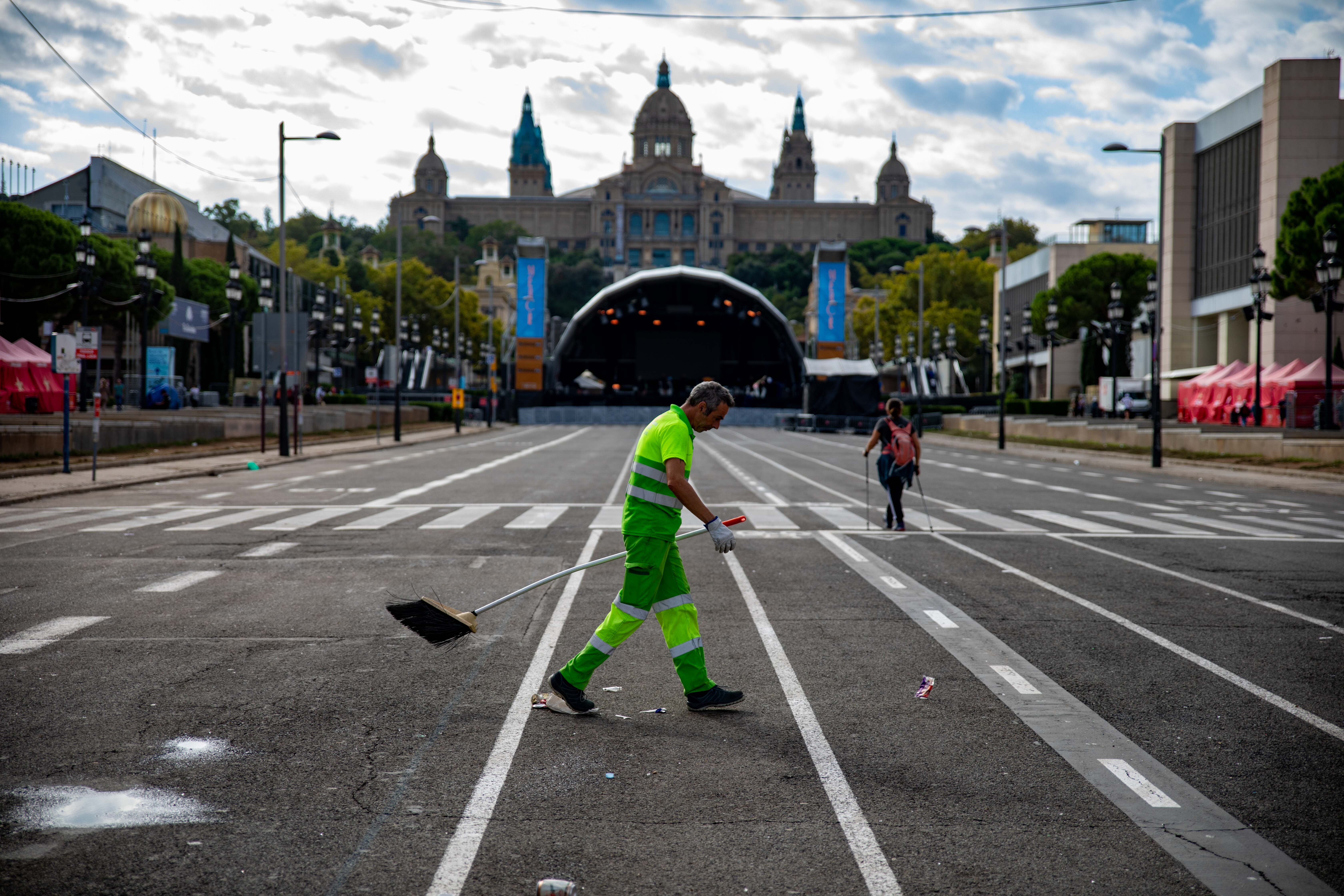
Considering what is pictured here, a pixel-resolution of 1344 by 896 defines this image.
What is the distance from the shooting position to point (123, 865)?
4.32 m

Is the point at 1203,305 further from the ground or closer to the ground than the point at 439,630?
further from the ground

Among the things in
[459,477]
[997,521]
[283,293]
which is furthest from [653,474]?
[283,293]

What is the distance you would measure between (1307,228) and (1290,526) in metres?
33.2

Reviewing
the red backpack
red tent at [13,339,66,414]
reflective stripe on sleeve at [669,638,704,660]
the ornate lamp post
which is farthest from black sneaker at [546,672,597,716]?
red tent at [13,339,66,414]

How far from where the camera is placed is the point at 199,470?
2686 cm

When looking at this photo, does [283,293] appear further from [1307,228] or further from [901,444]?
[1307,228]

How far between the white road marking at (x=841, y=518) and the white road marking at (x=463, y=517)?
5.07m

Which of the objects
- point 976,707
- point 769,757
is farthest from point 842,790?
point 976,707

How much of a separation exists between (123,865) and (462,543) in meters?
9.76

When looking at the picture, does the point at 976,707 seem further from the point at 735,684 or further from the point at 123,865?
the point at 123,865

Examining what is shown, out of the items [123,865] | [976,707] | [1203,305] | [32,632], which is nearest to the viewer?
[123,865]

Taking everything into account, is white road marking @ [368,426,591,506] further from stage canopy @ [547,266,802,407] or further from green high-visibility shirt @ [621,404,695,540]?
stage canopy @ [547,266,802,407]

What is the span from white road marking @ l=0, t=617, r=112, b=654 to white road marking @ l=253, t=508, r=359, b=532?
621 cm

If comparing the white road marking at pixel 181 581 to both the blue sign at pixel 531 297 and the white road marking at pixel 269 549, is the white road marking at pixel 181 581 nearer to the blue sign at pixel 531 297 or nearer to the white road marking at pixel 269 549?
the white road marking at pixel 269 549
